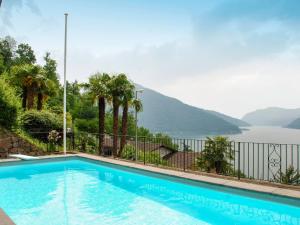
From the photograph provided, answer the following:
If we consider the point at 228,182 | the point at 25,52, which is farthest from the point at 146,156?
the point at 25,52

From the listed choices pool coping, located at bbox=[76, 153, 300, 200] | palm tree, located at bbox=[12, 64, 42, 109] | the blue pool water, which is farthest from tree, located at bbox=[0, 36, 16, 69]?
pool coping, located at bbox=[76, 153, 300, 200]

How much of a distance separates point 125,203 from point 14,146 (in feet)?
27.1

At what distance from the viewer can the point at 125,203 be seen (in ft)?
24.1

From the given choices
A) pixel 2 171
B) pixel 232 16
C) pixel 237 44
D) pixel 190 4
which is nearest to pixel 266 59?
pixel 237 44

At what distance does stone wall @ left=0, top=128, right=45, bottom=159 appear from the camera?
44.1 ft

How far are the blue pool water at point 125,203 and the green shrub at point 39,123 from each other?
658 cm

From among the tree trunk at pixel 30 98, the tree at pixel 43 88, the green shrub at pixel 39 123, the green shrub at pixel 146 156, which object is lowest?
the green shrub at pixel 146 156

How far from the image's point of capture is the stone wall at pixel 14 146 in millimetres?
13453

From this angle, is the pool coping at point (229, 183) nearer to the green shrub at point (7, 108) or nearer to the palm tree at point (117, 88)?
the green shrub at point (7, 108)

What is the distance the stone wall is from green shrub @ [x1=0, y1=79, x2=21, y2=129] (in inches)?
29.7

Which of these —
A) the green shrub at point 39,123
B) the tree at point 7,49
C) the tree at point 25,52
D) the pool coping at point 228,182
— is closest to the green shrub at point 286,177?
the pool coping at point 228,182

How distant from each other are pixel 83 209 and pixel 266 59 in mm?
19300

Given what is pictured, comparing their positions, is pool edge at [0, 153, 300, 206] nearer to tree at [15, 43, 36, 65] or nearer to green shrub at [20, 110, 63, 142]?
green shrub at [20, 110, 63, 142]

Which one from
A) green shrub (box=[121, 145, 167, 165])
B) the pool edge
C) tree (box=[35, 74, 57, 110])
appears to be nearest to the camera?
the pool edge
